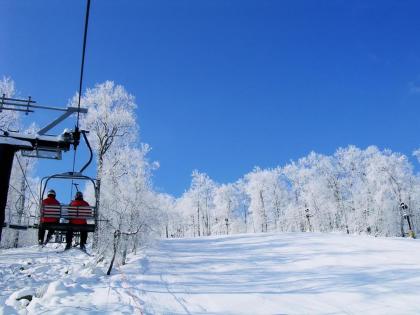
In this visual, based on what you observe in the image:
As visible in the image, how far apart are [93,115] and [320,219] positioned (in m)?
45.5

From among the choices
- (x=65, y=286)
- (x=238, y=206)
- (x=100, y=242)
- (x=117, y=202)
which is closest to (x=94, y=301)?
(x=65, y=286)

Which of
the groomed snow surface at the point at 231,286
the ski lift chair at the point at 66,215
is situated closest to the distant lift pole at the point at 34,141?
the ski lift chair at the point at 66,215

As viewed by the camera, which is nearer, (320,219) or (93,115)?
(93,115)

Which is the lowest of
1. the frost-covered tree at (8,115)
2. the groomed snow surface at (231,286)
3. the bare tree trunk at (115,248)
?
the groomed snow surface at (231,286)

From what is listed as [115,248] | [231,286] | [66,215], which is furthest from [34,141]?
[231,286]

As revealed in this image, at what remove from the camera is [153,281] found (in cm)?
1282

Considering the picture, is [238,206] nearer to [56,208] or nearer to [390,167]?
[390,167]

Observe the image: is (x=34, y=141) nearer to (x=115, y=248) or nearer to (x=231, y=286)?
(x=115, y=248)

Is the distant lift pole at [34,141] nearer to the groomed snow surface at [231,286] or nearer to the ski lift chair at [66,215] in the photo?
the ski lift chair at [66,215]

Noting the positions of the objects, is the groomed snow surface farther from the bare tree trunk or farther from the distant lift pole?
the distant lift pole

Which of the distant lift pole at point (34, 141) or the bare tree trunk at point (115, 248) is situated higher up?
the distant lift pole at point (34, 141)

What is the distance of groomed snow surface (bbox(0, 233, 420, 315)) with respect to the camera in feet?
29.9

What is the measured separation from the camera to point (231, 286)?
39.5ft

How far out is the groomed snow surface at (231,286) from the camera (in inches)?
359
